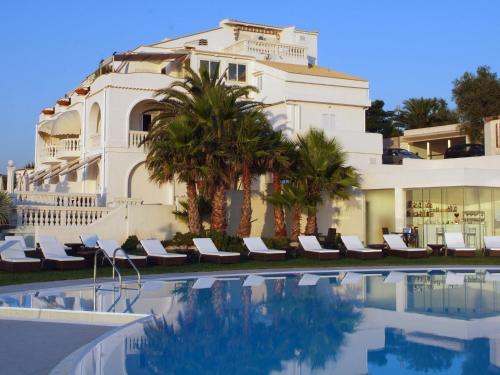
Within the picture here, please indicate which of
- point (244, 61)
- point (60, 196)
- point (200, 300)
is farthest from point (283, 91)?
point (200, 300)

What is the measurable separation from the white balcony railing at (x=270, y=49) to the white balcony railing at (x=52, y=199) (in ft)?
42.9

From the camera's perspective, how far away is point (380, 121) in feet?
218

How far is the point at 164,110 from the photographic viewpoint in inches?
1139

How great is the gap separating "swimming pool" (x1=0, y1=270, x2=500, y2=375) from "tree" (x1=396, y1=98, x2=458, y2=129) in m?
46.6

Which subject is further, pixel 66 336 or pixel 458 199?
pixel 458 199

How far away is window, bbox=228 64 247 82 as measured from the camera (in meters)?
36.5

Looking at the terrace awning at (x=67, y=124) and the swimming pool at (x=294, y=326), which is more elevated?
the terrace awning at (x=67, y=124)

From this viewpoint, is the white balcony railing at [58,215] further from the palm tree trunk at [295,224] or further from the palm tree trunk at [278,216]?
the palm tree trunk at [295,224]

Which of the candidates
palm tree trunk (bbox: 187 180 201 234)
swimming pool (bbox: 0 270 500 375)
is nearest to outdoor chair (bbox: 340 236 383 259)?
swimming pool (bbox: 0 270 500 375)

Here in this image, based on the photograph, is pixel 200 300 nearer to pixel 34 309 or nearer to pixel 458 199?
pixel 34 309

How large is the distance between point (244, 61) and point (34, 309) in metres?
25.9

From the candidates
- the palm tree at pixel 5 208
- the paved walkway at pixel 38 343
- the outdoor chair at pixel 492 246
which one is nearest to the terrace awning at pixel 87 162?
the palm tree at pixel 5 208

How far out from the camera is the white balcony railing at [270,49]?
38.6 meters

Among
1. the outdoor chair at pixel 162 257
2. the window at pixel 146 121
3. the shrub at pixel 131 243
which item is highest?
the window at pixel 146 121
